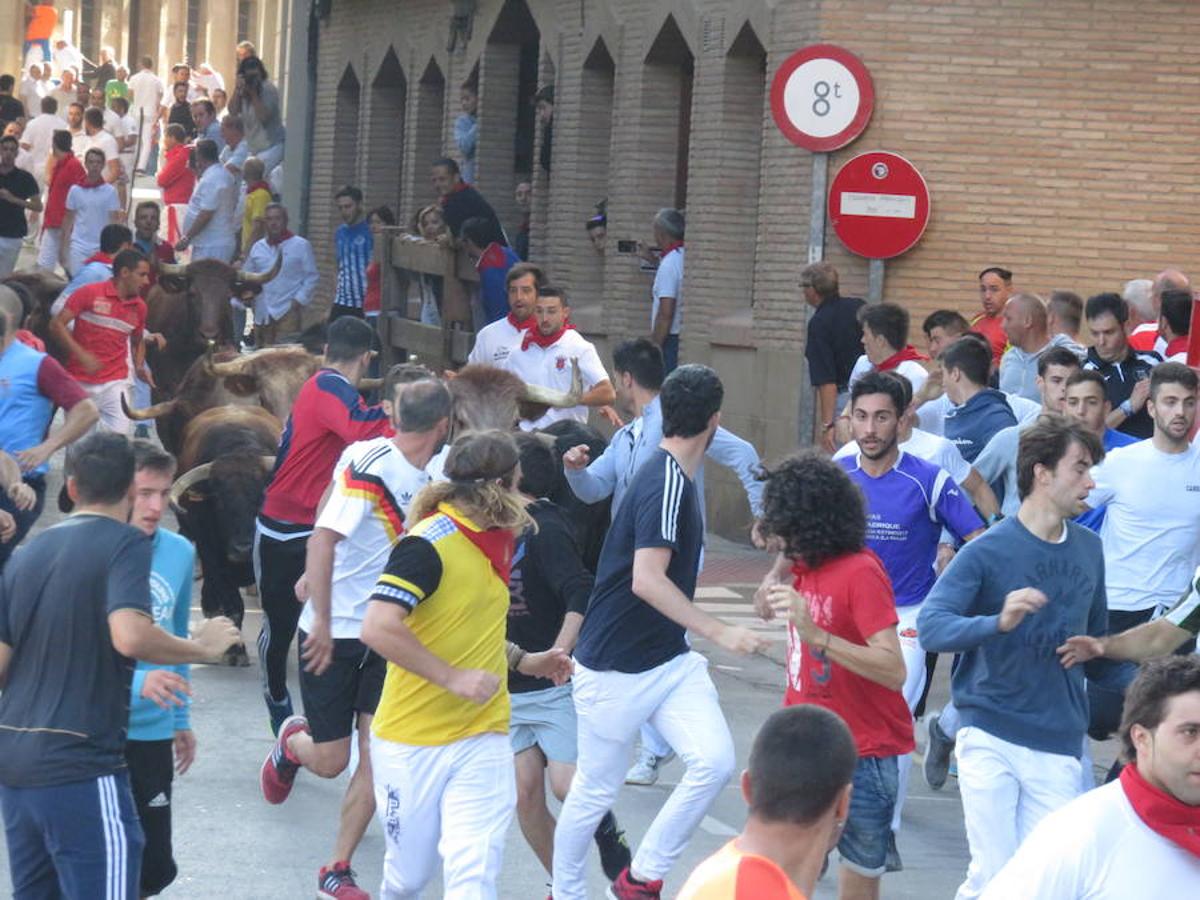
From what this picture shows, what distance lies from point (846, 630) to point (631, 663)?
1190 mm

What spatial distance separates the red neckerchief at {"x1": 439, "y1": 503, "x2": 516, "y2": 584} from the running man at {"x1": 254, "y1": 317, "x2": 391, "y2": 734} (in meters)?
2.92

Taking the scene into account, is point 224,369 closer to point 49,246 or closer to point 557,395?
point 557,395

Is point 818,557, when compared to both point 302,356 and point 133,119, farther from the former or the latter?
point 133,119

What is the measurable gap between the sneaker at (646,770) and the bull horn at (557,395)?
2560mm

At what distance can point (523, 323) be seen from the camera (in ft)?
44.0

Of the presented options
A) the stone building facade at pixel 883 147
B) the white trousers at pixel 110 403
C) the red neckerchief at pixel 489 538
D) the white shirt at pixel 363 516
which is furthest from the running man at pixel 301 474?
the stone building facade at pixel 883 147

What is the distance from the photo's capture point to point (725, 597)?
15.5 metres

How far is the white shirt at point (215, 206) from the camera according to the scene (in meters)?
26.3

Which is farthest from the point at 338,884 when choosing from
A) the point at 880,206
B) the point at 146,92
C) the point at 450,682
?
the point at 146,92

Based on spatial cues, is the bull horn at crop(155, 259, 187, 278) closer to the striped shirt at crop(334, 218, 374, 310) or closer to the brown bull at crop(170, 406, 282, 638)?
the striped shirt at crop(334, 218, 374, 310)

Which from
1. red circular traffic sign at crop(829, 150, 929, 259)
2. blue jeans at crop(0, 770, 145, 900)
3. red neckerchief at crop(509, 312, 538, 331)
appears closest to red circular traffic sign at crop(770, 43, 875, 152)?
red circular traffic sign at crop(829, 150, 929, 259)

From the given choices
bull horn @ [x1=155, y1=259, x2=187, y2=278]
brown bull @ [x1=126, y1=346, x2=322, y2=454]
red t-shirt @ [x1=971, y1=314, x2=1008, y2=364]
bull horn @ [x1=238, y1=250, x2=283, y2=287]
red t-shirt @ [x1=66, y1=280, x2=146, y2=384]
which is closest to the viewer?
brown bull @ [x1=126, y1=346, x2=322, y2=454]

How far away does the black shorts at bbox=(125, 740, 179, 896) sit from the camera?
708cm

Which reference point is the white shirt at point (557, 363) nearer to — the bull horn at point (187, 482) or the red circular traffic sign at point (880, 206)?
the bull horn at point (187, 482)
